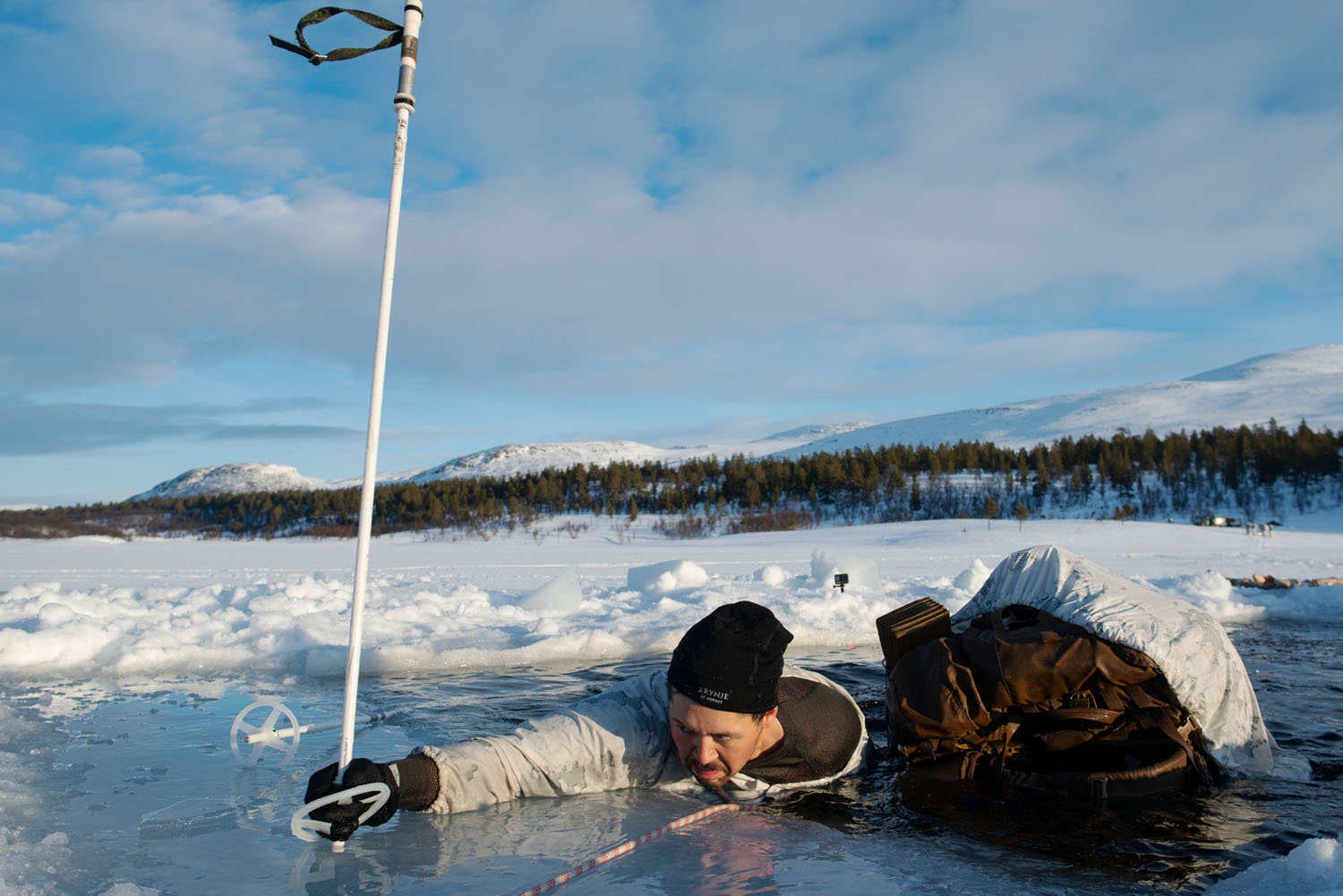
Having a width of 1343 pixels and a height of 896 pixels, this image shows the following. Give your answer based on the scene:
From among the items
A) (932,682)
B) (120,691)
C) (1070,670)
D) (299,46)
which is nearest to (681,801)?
(932,682)

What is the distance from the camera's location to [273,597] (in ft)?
31.8

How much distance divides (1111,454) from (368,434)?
77799 millimetres

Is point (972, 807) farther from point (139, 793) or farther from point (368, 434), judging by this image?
point (139, 793)

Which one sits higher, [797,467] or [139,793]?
[797,467]

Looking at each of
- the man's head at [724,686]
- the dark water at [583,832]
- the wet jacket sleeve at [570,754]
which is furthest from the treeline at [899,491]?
the man's head at [724,686]

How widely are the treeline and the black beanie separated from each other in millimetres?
46475

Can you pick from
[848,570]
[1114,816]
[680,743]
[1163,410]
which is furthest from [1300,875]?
[1163,410]

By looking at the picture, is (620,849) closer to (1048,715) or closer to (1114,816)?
(1048,715)

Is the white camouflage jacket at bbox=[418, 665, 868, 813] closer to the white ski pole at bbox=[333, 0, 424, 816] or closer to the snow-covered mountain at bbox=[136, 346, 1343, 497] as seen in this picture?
the white ski pole at bbox=[333, 0, 424, 816]

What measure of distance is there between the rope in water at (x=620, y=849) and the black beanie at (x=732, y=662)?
1.97 feet

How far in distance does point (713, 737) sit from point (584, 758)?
0.64m

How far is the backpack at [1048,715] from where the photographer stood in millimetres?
3520

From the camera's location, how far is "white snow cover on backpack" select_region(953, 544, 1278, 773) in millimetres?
3582

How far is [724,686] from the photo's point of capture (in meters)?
2.99
